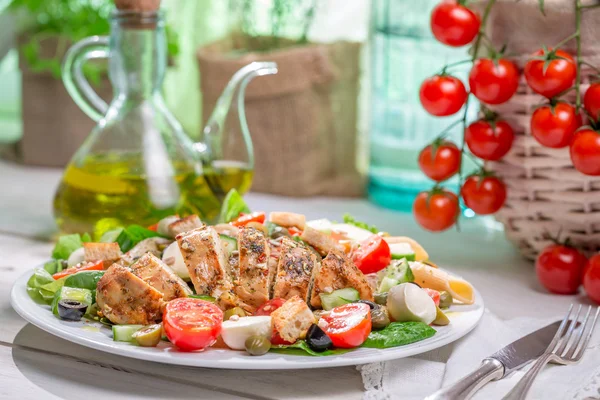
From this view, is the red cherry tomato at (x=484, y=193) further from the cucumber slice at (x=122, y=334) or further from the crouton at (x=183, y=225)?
the cucumber slice at (x=122, y=334)

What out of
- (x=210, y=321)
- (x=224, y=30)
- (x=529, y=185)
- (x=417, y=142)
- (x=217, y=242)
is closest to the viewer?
(x=210, y=321)

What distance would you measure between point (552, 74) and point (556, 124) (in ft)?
0.23

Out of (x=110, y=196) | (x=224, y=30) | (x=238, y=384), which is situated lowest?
(x=238, y=384)

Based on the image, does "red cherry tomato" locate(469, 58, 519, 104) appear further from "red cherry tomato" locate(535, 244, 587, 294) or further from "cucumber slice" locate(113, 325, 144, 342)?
"cucumber slice" locate(113, 325, 144, 342)

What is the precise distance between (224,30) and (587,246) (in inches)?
46.9

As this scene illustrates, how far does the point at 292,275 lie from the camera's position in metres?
1.08

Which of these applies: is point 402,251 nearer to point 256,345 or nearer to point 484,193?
point 484,193

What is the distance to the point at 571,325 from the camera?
1.16 metres

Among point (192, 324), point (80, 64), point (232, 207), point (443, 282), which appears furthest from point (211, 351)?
point (80, 64)

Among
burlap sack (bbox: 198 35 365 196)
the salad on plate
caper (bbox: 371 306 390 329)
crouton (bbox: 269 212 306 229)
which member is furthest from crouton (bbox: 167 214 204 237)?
burlap sack (bbox: 198 35 365 196)

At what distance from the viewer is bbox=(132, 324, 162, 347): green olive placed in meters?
0.98

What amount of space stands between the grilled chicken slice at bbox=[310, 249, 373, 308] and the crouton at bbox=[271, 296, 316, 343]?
77 mm

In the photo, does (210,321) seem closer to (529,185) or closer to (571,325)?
(571,325)

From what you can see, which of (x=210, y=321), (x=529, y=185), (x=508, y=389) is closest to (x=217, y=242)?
(x=210, y=321)
